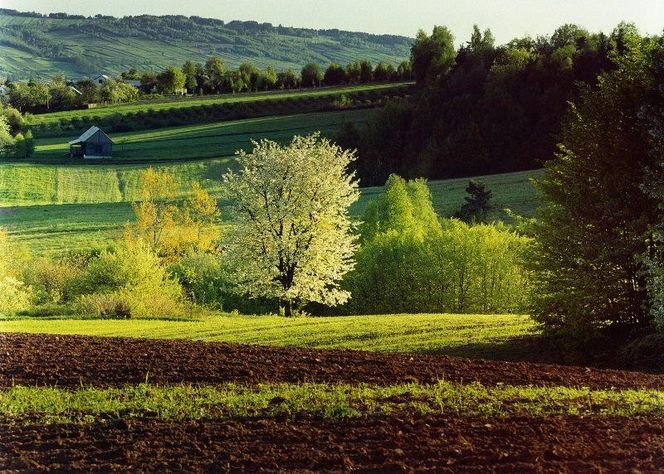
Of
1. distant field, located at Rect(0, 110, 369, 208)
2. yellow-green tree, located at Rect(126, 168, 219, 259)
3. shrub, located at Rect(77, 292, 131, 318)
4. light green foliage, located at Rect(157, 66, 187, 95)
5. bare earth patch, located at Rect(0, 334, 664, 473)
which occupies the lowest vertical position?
shrub, located at Rect(77, 292, 131, 318)

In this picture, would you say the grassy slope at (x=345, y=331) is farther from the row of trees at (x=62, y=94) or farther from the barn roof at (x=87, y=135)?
the row of trees at (x=62, y=94)

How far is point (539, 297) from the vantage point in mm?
27359

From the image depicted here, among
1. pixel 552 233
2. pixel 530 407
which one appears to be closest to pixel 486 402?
pixel 530 407

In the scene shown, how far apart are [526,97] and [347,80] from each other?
38349mm

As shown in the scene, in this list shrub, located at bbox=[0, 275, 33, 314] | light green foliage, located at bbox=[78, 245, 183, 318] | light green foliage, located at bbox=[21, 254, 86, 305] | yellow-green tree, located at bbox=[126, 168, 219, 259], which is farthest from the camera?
yellow-green tree, located at bbox=[126, 168, 219, 259]

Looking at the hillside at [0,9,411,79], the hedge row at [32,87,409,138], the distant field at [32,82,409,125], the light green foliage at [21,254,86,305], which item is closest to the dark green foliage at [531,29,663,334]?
the light green foliage at [21,254,86,305]

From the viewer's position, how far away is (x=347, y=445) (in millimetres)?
10688

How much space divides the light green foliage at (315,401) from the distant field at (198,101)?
94013 mm

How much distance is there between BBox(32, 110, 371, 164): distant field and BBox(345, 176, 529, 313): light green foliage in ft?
166

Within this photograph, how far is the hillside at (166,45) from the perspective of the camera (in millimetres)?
129125

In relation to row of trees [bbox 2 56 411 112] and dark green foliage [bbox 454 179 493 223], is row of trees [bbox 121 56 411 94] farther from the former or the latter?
dark green foliage [bbox 454 179 493 223]

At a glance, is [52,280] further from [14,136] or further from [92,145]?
[92,145]

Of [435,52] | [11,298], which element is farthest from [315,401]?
[435,52]

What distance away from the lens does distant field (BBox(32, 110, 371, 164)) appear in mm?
99438
